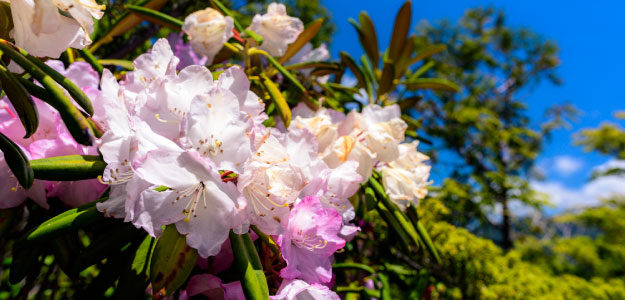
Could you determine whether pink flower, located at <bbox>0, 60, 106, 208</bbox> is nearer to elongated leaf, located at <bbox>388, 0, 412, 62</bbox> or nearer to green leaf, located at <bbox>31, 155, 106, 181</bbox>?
green leaf, located at <bbox>31, 155, 106, 181</bbox>

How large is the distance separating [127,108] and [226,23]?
13.1 inches

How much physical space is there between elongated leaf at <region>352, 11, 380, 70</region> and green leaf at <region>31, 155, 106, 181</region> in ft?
2.87

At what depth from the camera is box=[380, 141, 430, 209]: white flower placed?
790mm

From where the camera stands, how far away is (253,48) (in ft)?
2.75

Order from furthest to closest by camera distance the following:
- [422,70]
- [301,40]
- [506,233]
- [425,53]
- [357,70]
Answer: [506,233]
[422,70]
[425,53]
[357,70]
[301,40]

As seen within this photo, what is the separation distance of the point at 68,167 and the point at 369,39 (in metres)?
0.93

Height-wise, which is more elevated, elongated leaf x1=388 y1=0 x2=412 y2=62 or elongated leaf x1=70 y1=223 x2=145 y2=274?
elongated leaf x1=388 y1=0 x2=412 y2=62

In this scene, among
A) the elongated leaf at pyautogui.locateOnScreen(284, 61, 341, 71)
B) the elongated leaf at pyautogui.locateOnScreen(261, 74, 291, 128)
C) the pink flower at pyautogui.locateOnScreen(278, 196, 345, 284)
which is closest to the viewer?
the pink flower at pyautogui.locateOnScreen(278, 196, 345, 284)

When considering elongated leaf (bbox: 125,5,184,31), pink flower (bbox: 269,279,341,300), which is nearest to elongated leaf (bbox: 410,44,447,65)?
elongated leaf (bbox: 125,5,184,31)

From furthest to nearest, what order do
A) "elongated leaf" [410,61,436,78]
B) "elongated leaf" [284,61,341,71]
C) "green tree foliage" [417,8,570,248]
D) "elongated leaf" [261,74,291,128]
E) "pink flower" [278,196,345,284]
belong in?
"green tree foliage" [417,8,570,248] < "elongated leaf" [410,61,436,78] < "elongated leaf" [284,61,341,71] < "elongated leaf" [261,74,291,128] < "pink flower" [278,196,345,284]

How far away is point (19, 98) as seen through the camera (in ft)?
1.47

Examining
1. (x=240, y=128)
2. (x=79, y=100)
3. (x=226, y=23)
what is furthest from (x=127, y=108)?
(x=226, y=23)

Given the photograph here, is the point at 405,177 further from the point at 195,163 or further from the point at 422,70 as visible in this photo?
the point at 422,70

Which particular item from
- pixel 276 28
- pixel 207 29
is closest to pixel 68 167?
pixel 207 29
